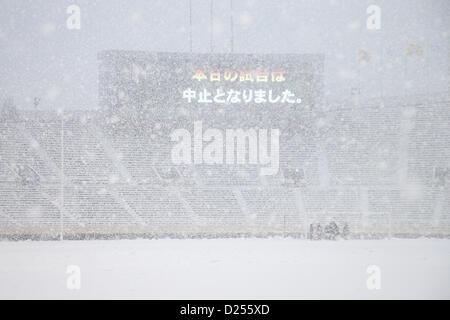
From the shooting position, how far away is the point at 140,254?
13.3 metres

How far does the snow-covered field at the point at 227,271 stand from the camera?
Answer: 762 cm

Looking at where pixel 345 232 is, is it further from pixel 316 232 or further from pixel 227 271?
pixel 227 271

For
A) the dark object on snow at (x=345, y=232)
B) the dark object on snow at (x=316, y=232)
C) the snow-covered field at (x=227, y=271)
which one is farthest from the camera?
the dark object on snow at (x=345, y=232)

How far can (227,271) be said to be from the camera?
32.6ft

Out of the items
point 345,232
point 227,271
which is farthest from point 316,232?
point 227,271

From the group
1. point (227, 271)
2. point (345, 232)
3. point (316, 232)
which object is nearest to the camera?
point (227, 271)

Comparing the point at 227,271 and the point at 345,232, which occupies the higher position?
the point at 227,271

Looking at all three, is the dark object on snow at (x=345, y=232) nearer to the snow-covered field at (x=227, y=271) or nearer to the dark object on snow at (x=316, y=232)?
Answer: the dark object on snow at (x=316, y=232)

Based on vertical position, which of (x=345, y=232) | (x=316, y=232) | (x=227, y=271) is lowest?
(x=345, y=232)

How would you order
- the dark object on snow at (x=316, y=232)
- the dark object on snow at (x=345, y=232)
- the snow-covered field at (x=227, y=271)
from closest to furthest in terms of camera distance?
Result: 1. the snow-covered field at (x=227, y=271)
2. the dark object on snow at (x=316, y=232)
3. the dark object on snow at (x=345, y=232)

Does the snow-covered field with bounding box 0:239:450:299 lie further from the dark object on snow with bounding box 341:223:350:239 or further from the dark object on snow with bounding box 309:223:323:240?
the dark object on snow with bounding box 341:223:350:239

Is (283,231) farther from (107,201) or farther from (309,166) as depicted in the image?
(107,201)

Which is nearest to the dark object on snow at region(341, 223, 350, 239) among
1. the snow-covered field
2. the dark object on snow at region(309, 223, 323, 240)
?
the dark object on snow at region(309, 223, 323, 240)

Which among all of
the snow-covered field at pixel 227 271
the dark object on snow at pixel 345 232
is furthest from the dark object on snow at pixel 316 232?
the snow-covered field at pixel 227 271
